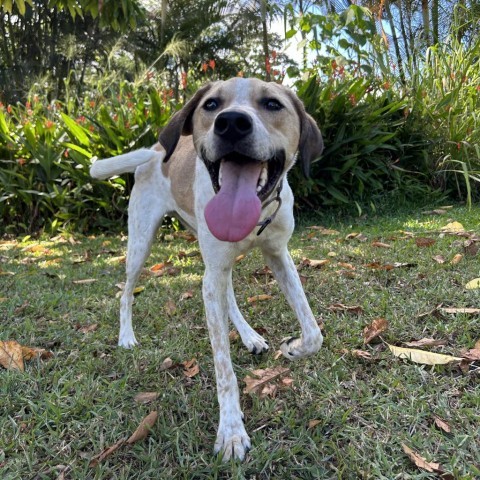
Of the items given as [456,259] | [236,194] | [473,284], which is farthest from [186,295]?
[456,259]

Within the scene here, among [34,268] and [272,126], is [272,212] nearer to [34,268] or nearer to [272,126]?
[272,126]

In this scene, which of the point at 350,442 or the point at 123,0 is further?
the point at 123,0

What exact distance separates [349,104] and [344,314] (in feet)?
13.4

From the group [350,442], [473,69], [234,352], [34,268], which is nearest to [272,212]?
[234,352]

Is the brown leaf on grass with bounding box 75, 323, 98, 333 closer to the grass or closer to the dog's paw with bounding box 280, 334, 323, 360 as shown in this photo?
the grass

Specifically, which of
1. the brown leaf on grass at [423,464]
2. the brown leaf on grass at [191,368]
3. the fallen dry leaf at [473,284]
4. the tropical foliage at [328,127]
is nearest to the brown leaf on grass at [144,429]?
the brown leaf on grass at [191,368]

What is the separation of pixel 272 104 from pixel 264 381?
51.9 inches

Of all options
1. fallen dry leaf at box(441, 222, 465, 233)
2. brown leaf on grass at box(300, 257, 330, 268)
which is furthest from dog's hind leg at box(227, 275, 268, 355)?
fallen dry leaf at box(441, 222, 465, 233)

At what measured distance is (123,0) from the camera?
564 cm

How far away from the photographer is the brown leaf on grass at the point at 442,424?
1735 millimetres

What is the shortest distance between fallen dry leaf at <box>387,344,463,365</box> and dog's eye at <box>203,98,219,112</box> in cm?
148

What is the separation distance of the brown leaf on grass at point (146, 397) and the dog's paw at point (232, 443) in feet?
1.41

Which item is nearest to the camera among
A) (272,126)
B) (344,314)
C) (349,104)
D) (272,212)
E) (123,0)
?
(272,126)

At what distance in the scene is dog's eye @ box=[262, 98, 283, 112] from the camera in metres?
2.26
